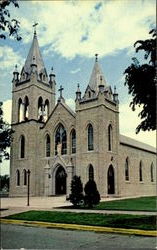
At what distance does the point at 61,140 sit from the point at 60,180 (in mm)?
3282

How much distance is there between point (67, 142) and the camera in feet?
92.6

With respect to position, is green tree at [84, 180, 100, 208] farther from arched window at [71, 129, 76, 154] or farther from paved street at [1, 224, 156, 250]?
arched window at [71, 129, 76, 154]

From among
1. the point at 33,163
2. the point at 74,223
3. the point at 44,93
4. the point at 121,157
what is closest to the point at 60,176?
the point at 33,163

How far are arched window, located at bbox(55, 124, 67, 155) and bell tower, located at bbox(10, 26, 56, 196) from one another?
6.24 ft

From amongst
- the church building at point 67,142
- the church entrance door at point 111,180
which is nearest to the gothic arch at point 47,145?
the church building at point 67,142

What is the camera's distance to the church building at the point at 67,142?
26.3 metres

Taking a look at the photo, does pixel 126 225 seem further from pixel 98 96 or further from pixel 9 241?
pixel 98 96

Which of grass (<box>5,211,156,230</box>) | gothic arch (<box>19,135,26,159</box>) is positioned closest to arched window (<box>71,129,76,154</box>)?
gothic arch (<box>19,135,26,159</box>)

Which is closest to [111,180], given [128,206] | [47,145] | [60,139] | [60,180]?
A: [60,180]

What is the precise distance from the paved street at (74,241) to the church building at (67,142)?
18.0 metres

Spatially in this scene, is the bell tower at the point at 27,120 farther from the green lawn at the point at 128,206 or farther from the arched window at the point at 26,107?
the green lawn at the point at 128,206

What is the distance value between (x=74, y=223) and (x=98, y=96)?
18.7 metres

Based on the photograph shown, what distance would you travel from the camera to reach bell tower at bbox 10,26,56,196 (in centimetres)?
2859

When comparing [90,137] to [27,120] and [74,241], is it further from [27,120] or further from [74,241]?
[74,241]
